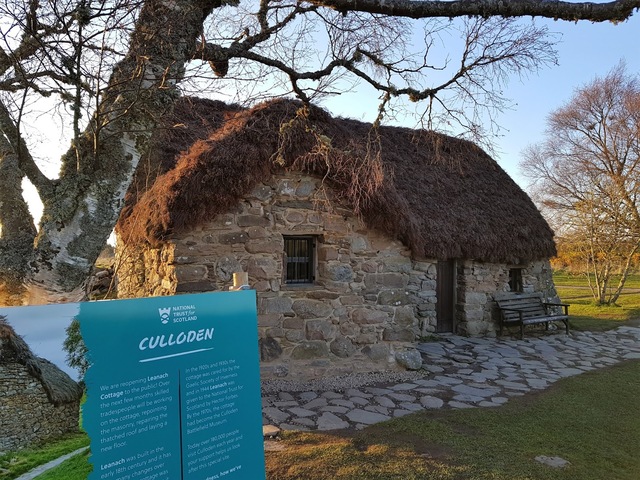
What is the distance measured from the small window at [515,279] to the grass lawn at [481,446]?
6.47m

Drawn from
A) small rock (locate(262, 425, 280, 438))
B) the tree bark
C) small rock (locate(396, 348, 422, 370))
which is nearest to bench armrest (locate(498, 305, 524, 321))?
small rock (locate(396, 348, 422, 370))

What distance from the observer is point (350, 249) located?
6766 mm

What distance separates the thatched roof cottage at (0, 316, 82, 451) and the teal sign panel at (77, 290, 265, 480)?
0.08m

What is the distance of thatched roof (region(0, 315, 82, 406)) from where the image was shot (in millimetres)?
1877

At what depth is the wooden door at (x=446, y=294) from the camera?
11273mm

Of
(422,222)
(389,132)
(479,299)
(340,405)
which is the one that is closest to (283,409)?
(340,405)

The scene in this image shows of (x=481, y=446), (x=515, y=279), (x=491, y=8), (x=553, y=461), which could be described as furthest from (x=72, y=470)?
(x=515, y=279)

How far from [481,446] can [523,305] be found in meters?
7.93

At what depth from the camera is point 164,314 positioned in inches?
96.0

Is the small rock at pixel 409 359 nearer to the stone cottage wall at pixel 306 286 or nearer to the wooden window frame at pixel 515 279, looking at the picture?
the stone cottage wall at pixel 306 286

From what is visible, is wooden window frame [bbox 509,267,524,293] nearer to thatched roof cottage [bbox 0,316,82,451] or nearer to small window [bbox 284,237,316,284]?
small window [bbox 284,237,316,284]

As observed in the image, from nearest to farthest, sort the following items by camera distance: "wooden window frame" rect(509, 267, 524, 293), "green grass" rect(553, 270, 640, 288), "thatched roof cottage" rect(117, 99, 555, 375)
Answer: "thatched roof cottage" rect(117, 99, 555, 375)
"wooden window frame" rect(509, 267, 524, 293)
"green grass" rect(553, 270, 640, 288)

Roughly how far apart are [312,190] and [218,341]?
4.07 m

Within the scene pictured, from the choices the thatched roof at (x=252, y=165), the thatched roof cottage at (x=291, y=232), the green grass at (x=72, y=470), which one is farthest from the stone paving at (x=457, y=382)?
the green grass at (x=72, y=470)
